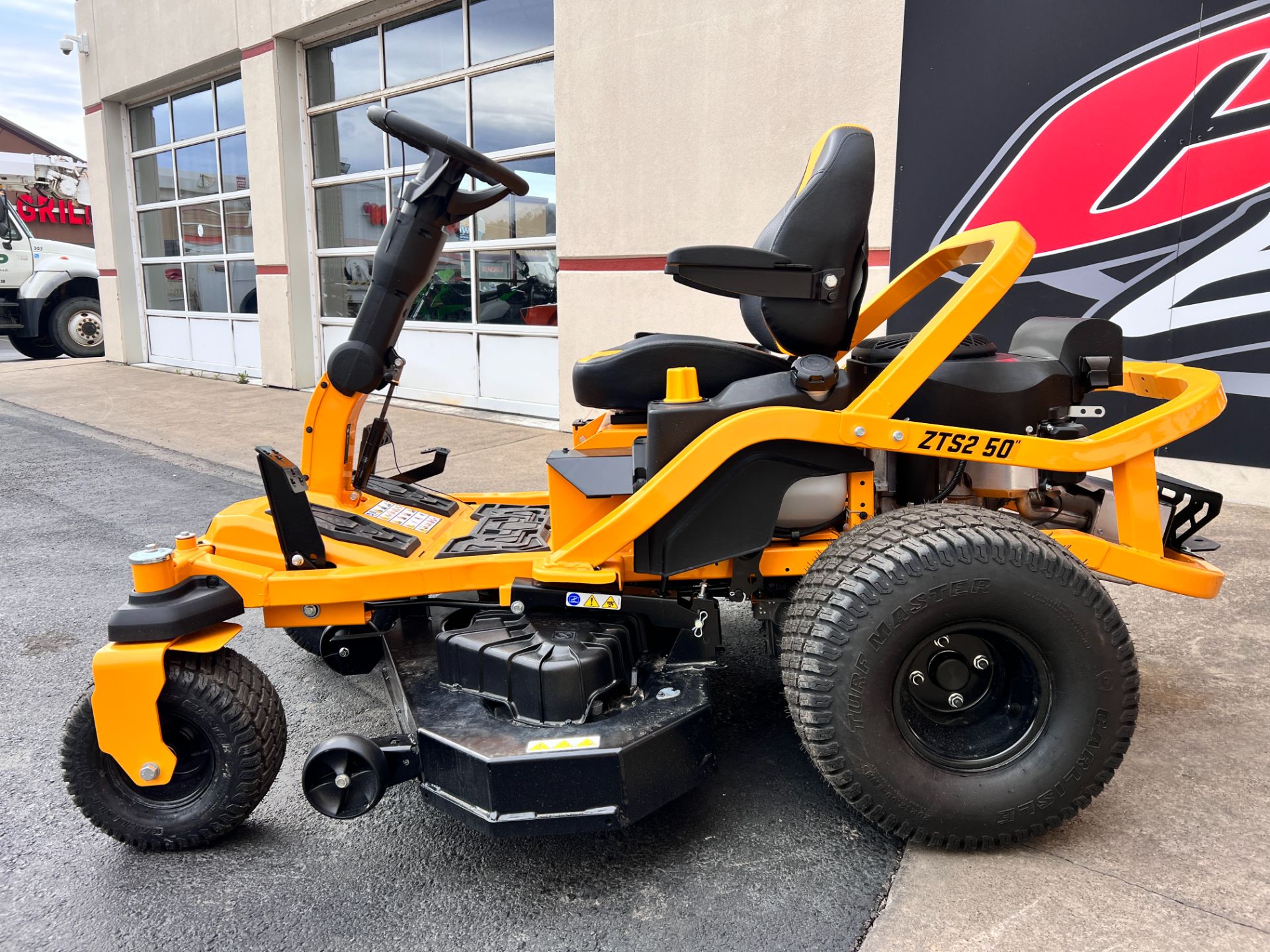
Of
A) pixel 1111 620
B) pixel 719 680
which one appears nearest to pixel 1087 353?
pixel 1111 620

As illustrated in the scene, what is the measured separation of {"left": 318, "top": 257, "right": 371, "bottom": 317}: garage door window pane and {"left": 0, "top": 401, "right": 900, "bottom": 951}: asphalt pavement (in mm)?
8223

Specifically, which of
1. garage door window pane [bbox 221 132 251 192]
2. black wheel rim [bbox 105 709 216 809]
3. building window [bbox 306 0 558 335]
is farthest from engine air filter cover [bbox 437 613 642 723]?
garage door window pane [bbox 221 132 251 192]

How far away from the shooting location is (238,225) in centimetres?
1239

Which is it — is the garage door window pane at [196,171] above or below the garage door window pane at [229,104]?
below

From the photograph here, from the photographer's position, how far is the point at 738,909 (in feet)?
6.64

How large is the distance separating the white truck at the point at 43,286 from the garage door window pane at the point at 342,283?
278 inches

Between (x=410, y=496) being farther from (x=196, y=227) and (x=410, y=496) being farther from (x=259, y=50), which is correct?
(x=196, y=227)

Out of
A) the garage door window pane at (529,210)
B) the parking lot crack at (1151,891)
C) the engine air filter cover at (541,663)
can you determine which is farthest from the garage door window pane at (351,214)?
the parking lot crack at (1151,891)

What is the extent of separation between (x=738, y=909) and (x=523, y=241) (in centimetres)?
743

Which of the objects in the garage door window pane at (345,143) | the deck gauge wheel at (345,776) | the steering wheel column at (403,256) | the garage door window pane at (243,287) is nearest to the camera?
the deck gauge wheel at (345,776)

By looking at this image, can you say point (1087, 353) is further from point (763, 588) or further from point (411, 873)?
point (411, 873)

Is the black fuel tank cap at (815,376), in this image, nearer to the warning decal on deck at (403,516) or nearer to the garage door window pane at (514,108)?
the warning decal on deck at (403,516)

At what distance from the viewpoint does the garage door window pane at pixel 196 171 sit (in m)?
12.7

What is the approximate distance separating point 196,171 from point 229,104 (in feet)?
4.25
